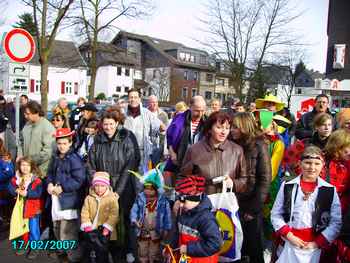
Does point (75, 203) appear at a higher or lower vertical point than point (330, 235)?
lower

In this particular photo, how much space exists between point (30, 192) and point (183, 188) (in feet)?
8.67

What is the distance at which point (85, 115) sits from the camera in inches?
233

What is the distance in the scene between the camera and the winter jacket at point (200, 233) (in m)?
2.90

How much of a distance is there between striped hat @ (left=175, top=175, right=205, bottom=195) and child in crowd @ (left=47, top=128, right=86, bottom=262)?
1.85 meters

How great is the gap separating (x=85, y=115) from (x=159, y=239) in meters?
2.95

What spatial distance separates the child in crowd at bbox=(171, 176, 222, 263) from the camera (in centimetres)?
290

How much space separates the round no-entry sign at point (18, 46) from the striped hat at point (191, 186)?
4.41 m

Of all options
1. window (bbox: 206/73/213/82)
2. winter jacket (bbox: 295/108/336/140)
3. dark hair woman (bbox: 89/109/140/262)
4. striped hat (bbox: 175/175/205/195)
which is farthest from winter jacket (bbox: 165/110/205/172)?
window (bbox: 206/73/213/82)

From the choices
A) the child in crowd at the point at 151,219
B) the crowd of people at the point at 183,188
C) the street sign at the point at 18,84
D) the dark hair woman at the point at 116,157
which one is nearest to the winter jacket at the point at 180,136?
the crowd of people at the point at 183,188

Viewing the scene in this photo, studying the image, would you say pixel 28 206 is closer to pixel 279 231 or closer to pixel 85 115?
pixel 85 115

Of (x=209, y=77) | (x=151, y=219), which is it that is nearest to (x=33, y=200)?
(x=151, y=219)

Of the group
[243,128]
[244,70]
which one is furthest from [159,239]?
[244,70]

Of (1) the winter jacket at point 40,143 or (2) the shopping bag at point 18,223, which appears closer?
(2) the shopping bag at point 18,223

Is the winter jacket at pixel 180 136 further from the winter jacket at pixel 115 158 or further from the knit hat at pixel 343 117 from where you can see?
the knit hat at pixel 343 117
